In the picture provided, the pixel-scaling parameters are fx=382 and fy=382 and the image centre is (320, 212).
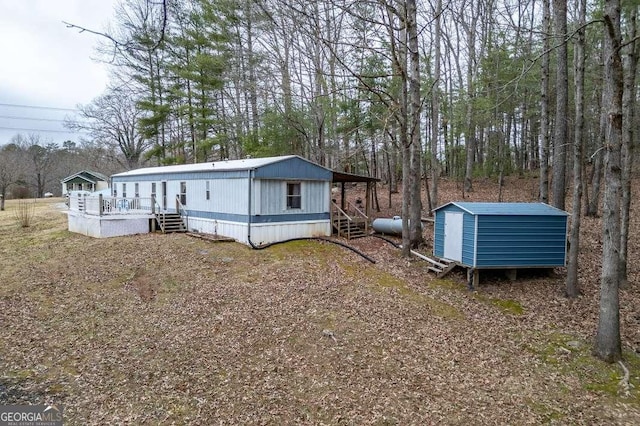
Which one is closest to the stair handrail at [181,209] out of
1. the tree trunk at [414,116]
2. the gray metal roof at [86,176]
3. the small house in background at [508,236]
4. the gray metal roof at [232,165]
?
the gray metal roof at [232,165]

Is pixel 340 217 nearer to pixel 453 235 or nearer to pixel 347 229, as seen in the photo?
pixel 347 229

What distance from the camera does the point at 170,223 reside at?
15906mm

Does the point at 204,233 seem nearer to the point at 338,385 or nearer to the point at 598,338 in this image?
the point at 338,385

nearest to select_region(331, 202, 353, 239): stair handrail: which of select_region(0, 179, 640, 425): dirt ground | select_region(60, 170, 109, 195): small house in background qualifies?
select_region(0, 179, 640, 425): dirt ground

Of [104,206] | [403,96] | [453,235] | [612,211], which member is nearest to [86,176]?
[104,206]

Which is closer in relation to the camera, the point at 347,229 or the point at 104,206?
the point at 347,229

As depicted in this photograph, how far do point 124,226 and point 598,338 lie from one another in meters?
15.3

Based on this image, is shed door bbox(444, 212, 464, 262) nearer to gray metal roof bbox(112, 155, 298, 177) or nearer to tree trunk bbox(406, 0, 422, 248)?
tree trunk bbox(406, 0, 422, 248)

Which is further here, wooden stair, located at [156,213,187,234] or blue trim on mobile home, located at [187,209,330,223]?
wooden stair, located at [156,213,187,234]

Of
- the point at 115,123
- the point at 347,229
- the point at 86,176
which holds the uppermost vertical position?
the point at 115,123

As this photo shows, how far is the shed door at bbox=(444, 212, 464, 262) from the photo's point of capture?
9445 millimetres

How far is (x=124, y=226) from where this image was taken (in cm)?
1523

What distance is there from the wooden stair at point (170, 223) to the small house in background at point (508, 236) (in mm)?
11191

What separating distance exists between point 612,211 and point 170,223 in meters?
14.7
